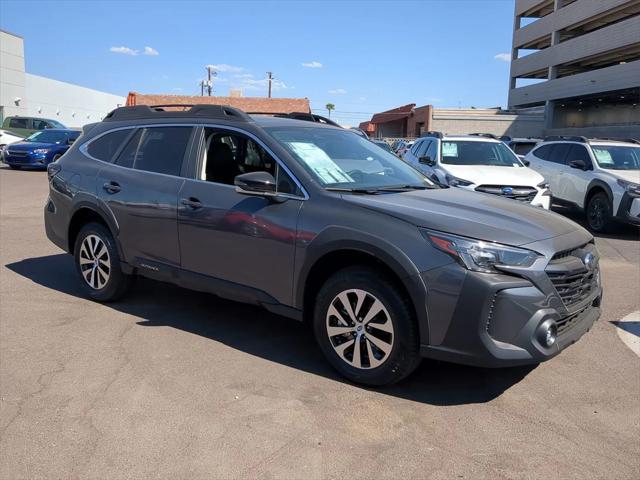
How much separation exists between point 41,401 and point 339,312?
1.99m

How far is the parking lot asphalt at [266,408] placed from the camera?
2.99 meters

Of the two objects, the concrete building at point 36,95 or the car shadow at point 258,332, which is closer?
the car shadow at point 258,332

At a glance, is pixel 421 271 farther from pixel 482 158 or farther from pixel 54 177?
pixel 482 158

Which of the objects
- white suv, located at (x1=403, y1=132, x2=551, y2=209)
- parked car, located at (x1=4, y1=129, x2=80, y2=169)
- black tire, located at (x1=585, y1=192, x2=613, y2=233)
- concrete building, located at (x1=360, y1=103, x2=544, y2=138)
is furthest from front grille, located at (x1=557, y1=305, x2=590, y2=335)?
concrete building, located at (x1=360, y1=103, x2=544, y2=138)

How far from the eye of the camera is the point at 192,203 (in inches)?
183

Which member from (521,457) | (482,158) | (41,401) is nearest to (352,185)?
(521,457)

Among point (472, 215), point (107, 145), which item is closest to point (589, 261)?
point (472, 215)

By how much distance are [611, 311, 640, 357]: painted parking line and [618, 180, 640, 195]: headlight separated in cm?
520

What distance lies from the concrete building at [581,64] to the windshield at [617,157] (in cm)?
2880

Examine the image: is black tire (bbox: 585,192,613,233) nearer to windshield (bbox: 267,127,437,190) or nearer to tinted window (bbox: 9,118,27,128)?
windshield (bbox: 267,127,437,190)

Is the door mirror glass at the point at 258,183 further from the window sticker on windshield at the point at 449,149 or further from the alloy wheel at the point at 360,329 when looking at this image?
the window sticker on windshield at the point at 449,149

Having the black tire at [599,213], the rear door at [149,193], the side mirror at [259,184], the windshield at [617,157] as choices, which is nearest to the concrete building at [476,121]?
the windshield at [617,157]

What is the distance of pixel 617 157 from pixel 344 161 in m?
9.02

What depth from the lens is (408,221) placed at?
3.63 meters
